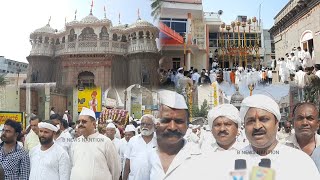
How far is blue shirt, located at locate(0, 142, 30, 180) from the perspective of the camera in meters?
2.46

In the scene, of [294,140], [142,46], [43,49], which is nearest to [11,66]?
[43,49]

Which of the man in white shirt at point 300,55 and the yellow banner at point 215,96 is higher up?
the man in white shirt at point 300,55

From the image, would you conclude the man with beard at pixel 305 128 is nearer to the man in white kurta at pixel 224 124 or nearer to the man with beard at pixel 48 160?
the man in white kurta at pixel 224 124

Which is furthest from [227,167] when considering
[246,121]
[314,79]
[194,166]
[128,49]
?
[314,79]

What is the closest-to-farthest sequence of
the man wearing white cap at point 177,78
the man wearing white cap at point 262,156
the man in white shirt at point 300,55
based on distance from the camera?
the man wearing white cap at point 262,156 → the man wearing white cap at point 177,78 → the man in white shirt at point 300,55

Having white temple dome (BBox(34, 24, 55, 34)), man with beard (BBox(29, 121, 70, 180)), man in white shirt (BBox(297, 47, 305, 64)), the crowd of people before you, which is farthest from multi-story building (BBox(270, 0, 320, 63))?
white temple dome (BBox(34, 24, 55, 34))

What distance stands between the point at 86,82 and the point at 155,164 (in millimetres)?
441

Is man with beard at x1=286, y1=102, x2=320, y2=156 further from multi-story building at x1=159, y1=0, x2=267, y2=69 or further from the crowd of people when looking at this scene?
multi-story building at x1=159, y1=0, x2=267, y2=69

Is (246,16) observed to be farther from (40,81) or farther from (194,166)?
(194,166)

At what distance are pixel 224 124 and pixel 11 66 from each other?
0.93 metres

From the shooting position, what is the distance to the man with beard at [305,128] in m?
2.02

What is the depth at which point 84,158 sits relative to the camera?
2.67 metres

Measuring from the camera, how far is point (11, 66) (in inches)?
69.1

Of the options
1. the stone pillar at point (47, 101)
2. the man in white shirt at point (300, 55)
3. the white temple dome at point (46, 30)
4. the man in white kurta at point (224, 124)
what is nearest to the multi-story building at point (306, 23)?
the man in white shirt at point (300, 55)
